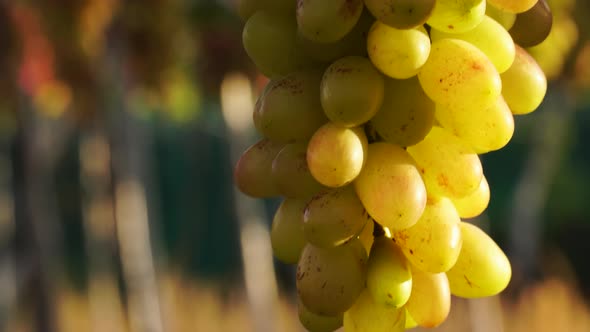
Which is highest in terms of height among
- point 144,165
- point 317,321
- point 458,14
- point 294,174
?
point 458,14

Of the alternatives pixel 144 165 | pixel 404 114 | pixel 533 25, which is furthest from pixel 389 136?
pixel 144 165

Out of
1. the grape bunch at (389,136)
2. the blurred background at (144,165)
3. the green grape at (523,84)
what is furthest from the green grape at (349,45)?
the blurred background at (144,165)

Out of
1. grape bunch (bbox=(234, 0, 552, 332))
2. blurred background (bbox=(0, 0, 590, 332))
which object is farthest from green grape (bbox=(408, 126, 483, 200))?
blurred background (bbox=(0, 0, 590, 332))

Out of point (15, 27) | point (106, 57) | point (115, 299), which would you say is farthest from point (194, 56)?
point (115, 299)

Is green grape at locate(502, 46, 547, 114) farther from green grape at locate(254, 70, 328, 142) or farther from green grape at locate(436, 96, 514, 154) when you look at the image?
green grape at locate(254, 70, 328, 142)

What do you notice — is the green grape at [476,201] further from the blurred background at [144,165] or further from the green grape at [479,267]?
the blurred background at [144,165]

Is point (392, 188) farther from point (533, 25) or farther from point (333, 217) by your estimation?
point (533, 25)
